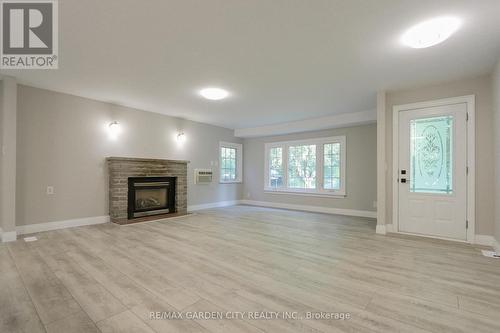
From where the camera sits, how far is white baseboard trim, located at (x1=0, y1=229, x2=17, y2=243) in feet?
11.2

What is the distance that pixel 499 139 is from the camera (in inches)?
117

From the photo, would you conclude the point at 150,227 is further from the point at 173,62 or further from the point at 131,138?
the point at 173,62

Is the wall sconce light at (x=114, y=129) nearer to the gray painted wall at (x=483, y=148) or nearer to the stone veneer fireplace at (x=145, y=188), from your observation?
the stone veneer fireplace at (x=145, y=188)

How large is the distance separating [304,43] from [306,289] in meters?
2.52

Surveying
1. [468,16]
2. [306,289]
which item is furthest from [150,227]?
[468,16]

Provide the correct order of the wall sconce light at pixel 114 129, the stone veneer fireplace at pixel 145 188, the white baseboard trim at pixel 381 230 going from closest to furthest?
the white baseboard trim at pixel 381 230 < the stone veneer fireplace at pixel 145 188 < the wall sconce light at pixel 114 129

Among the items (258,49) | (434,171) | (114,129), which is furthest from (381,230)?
(114,129)

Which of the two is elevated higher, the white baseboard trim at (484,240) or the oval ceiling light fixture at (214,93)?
the oval ceiling light fixture at (214,93)

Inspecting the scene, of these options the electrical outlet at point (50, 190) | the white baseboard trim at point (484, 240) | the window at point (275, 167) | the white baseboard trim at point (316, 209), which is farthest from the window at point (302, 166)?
the electrical outlet at point (50, 190)

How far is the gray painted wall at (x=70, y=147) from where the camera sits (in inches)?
Answer: 153

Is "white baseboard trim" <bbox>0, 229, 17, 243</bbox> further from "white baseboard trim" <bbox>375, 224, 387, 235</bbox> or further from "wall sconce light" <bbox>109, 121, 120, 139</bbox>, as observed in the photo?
"white baseboard trim" <bbox>375, 224, 387, 235</bbox>

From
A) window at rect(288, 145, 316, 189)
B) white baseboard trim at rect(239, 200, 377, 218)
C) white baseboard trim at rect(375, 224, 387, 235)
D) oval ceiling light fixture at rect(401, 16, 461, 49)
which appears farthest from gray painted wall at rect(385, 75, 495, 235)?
window at rect(288, 145, 316, 189)

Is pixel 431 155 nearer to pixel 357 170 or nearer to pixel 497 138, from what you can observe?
pixel 497 138

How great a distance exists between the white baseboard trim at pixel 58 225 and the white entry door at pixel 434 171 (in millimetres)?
5660
